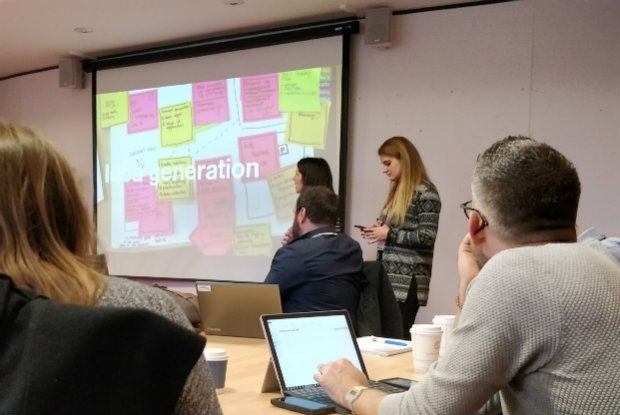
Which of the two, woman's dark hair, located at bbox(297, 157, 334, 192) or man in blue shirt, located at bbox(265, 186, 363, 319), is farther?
woman's dark hair, located at bbox(297, 157, 334, 192)

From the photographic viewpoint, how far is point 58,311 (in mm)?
774

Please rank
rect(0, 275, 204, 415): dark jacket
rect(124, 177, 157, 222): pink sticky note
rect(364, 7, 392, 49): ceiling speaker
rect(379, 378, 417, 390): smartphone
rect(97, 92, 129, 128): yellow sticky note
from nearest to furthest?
1. rect(0, 275, 204, 415): dark jacket
2. rect(379, 378, 417, 390): smartphone
3. rect(364, 7, 392, 49): ceiling speaker
4. rect(124, 177, 157, 222): pink sticky note
5. rect(97, 92, 129, 128): yellow sticky note

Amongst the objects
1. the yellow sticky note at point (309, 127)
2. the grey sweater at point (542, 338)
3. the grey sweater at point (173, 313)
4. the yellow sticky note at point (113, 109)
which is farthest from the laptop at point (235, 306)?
the yellow sticky note at point (113, 109)

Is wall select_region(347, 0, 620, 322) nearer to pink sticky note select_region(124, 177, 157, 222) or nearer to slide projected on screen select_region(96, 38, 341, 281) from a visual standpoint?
slide projected on screen select_region(96, 38, 341, 281)

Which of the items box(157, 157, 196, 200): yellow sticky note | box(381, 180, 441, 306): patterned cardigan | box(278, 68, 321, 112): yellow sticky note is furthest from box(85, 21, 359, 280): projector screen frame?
box(381, 180, 441, 306): patterned cardigan

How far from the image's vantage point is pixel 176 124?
5621 millimetres

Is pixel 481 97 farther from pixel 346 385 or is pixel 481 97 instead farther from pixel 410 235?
pixel 346 385

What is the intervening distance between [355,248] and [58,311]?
6.84ft

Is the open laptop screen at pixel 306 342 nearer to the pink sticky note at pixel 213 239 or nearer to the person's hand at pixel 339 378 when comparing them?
the person's hand at pixel 339 378

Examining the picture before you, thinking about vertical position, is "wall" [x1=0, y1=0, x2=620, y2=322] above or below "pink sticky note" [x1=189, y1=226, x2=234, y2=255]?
above

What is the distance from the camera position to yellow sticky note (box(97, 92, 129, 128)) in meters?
5.91

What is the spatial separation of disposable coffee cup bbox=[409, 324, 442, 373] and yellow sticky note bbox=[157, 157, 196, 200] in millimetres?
3712

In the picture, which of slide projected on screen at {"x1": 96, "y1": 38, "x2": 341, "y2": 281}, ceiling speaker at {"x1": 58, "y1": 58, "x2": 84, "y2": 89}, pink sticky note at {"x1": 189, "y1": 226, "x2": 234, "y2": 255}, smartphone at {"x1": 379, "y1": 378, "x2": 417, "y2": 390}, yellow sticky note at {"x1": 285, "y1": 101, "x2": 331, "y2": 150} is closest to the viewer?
smartphone at {"x1": 379, "y1": 378, "x2": 417, "y2": 390}

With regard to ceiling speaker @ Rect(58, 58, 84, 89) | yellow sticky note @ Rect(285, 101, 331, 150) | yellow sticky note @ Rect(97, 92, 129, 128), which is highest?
ceiling speaker @ Rect(58, 58, 84, 89)
